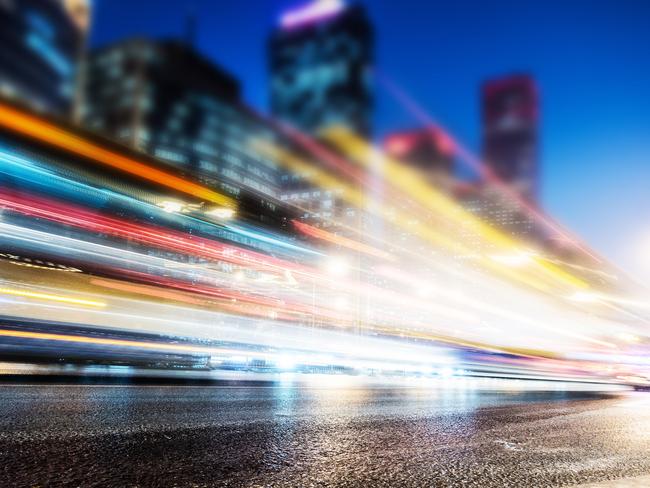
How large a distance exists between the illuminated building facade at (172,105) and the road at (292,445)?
82913mm

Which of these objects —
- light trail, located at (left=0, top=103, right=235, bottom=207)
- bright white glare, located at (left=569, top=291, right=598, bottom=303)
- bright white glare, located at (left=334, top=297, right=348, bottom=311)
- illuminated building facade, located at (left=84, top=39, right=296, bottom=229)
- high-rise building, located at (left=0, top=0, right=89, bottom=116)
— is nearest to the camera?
light trail, located at (left=0, top=103, right=235, bottom=207)

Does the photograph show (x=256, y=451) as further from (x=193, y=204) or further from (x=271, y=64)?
(x=271, y=64)

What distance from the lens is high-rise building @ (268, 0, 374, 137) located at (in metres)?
166

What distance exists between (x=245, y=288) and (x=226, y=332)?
153 centimetres

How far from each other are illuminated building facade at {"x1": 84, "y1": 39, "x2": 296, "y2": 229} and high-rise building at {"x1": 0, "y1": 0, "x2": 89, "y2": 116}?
2326 centimetres

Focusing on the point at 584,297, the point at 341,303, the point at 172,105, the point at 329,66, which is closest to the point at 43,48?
the point at 172,105

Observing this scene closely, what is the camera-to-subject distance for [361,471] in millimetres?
4078

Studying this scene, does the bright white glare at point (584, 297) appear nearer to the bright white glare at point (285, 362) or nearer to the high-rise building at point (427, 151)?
the bright white glare at point (285, 362)

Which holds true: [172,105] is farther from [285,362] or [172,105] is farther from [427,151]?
[427,151]

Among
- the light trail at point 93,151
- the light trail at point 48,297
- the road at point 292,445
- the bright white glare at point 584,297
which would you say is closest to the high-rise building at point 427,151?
the bright white glare at point 584,297

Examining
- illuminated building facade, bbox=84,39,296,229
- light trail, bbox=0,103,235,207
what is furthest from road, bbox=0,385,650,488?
illuminated building facade, bbox=84,39,296,229

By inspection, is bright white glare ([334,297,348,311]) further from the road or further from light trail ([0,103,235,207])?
the road

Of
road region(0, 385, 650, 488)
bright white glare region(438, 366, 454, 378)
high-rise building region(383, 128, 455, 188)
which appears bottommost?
road region(0, 385, 650, 488)

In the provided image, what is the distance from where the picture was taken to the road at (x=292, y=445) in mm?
3809
